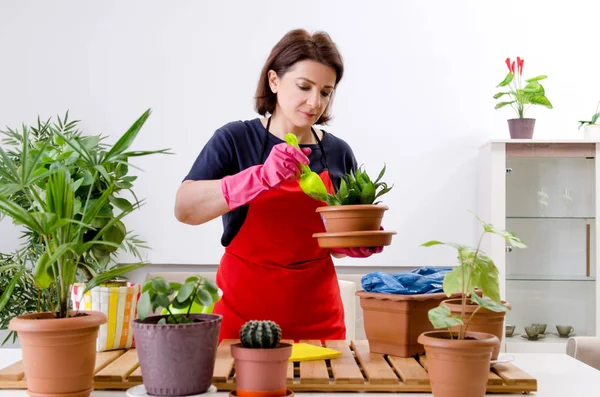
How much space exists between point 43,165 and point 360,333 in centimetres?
253

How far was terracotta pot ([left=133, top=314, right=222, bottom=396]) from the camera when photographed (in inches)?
46.5

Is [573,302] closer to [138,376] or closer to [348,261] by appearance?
[348,261]

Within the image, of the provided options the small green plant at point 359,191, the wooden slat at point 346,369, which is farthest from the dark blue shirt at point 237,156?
the wooden slat at point 346,369

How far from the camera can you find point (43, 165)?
140 centimetres

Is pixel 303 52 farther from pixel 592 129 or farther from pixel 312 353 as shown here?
pixel 592 129

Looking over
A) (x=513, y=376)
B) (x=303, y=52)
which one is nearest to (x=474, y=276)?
(x=513, y=376)

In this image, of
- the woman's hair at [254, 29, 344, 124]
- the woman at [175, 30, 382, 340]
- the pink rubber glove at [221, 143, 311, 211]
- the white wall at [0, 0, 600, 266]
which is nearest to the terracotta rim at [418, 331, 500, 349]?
the pink rubber glove at [221, 143, 311, 211]

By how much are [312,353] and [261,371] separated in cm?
38

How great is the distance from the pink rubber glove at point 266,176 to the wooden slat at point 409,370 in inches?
23.1

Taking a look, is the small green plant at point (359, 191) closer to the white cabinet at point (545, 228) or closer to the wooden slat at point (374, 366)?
the wooden slat at point (374, 366)

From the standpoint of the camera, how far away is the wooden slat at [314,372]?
136cm

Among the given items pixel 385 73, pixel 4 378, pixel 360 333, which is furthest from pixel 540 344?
pixel 4 378

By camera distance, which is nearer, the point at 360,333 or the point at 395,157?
the point at 360,333

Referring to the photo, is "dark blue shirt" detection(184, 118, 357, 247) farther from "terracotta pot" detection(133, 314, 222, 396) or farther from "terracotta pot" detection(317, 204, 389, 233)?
"terracotta pot" detection(133, 314, 222, 396)
